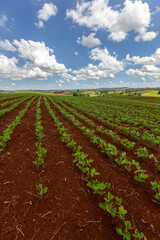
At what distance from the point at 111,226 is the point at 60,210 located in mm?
1273

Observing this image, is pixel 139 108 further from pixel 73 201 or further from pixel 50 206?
pixel 50 206

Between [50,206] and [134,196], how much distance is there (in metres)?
2.49

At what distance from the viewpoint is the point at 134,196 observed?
308 centimetres

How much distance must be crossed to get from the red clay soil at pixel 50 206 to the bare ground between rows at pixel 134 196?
72 centimetres

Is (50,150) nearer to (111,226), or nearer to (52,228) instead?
(52,228)

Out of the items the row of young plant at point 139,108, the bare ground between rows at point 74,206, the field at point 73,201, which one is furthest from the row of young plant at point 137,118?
the bare ground between rows at point 74,206

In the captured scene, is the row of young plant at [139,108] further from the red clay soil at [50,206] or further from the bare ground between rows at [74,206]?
the red clay soil at [50,206]

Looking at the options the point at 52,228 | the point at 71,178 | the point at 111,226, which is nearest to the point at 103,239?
the point at 111,226

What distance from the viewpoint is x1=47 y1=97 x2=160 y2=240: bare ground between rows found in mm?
2393

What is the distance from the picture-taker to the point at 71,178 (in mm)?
3639

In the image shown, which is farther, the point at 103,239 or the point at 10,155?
the point at 10,155

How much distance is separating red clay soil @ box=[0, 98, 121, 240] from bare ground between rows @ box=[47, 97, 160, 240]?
0.72 meters

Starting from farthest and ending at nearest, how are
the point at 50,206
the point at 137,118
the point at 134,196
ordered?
the point at 137,118
the point at 134,196
the point at 50,206

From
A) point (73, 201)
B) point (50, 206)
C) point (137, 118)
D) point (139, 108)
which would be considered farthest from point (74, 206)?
point (139, 108)
